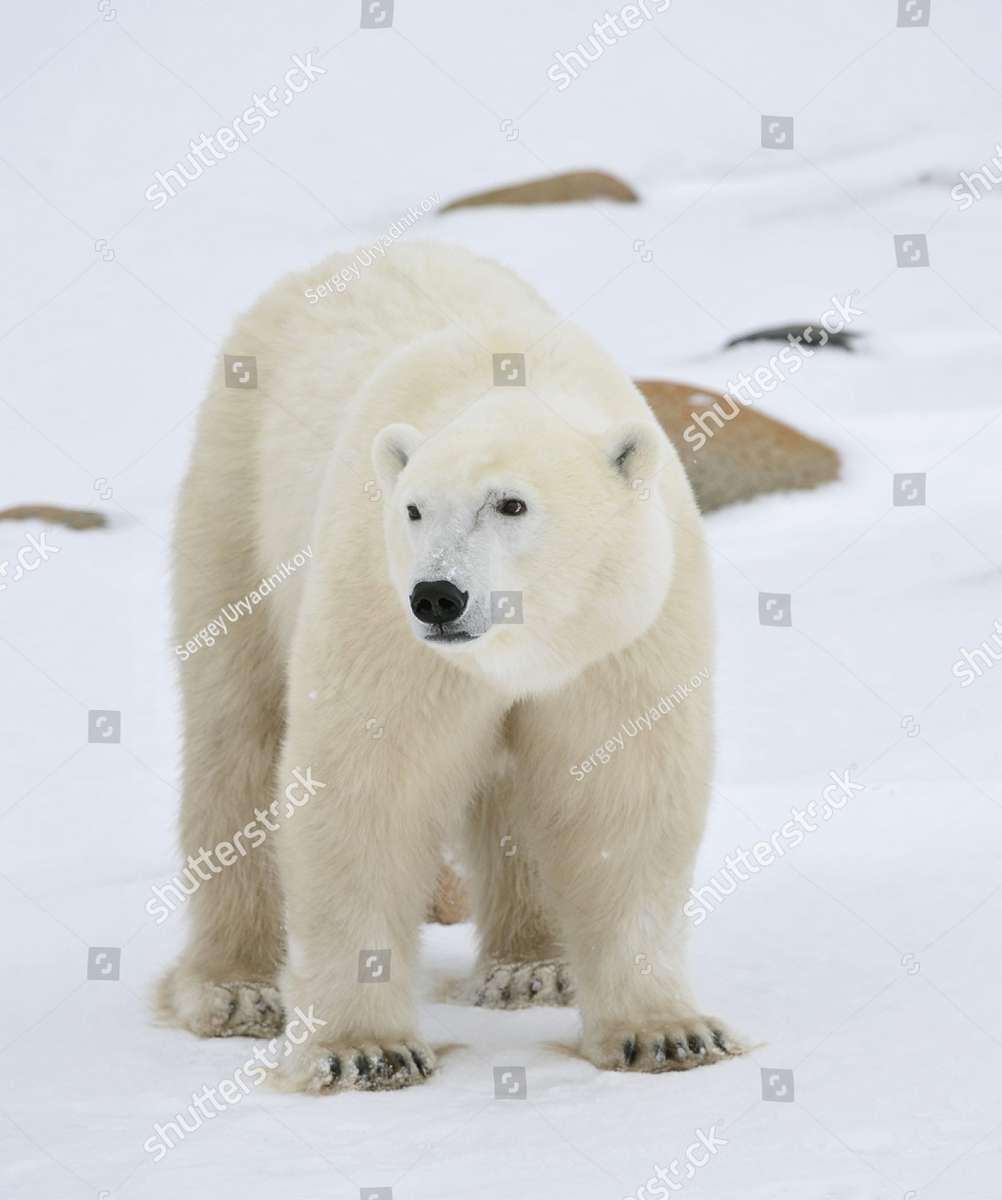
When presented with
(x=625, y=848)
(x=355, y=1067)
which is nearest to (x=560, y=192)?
(x=625, y=848)

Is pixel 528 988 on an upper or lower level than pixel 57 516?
lower

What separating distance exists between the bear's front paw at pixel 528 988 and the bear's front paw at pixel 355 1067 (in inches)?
36.3

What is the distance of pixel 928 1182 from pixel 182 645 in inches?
113

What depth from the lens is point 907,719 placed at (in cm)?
812

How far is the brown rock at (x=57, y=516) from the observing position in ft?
40.8

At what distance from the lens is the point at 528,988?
16.8ft

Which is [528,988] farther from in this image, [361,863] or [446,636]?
[446,636]

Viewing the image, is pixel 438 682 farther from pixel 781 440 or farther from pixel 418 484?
pixel 781 440

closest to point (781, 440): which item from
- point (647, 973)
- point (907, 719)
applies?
point (907, 719)

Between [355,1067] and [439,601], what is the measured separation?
121 cm

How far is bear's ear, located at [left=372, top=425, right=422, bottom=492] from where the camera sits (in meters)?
3.94

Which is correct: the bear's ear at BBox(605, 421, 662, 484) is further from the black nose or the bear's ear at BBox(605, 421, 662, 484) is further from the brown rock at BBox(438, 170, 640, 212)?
the brown rock at BBox(438, 170, 640, 212)

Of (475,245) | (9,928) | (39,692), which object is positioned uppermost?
(475,245)

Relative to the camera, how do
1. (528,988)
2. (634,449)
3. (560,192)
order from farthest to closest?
(560,192) → (528,988) → (634,449)
